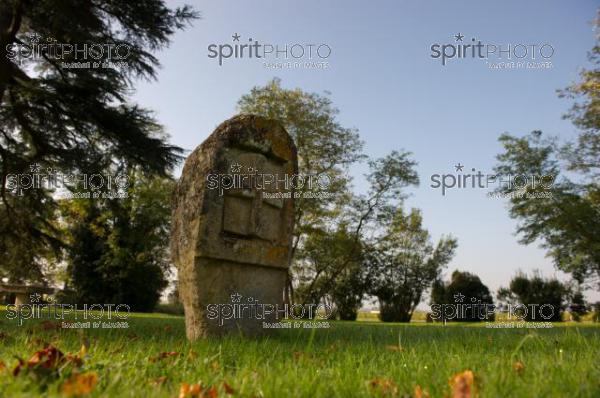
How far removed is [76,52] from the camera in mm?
10914

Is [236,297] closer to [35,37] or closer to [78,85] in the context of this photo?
[78,85]

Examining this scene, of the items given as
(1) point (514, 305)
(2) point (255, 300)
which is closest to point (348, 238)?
(1) point (514, 305)

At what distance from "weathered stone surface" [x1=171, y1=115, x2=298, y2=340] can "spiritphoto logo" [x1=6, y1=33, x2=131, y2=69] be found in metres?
5.99

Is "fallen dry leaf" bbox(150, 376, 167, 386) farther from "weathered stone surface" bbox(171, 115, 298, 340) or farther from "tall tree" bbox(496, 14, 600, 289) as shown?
"tall tree" bbox(496, 14, 600, 289)

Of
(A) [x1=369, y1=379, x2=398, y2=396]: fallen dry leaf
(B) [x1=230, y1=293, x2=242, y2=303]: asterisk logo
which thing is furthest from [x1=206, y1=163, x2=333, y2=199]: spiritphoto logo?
(A) [x1=369, y1=379, x2=398, y2=396]: fallen dry leaf

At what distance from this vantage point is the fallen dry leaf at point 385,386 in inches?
79.7

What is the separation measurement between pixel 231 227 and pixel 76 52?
775 cm

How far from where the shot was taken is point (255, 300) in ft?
20.1

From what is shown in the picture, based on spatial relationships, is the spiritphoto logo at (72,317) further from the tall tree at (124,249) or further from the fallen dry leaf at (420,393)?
the tall tree at (124,249)

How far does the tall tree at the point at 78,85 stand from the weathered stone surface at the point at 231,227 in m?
4.77

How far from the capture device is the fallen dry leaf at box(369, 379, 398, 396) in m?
2.02

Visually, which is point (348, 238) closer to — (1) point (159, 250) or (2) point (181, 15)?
(1) point (159, 250)

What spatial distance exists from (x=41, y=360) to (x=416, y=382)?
1.82 meters

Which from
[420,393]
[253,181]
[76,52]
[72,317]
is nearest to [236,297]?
[253,181]
